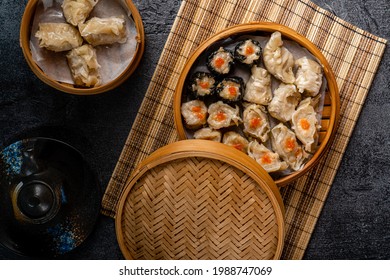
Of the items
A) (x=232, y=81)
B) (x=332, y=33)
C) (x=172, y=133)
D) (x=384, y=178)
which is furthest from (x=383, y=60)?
(x=172, y=133)

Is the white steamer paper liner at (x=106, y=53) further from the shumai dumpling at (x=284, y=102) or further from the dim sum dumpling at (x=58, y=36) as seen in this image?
the shumai dumpling at (x=284, y=102)

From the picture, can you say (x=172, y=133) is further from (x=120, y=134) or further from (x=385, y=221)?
(x=385, y=221)

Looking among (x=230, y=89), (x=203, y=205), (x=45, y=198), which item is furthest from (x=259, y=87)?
(x=45, y=198)

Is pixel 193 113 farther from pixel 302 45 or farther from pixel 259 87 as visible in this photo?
pixel 302 45

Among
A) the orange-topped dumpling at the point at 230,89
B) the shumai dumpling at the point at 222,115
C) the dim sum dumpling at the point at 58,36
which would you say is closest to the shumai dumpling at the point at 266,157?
the shumai dumpling at the point at 222,115

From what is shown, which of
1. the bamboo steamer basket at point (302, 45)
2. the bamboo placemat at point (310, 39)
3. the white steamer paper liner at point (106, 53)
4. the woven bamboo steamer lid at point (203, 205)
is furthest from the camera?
the bamboo placemat at point (310, 39)

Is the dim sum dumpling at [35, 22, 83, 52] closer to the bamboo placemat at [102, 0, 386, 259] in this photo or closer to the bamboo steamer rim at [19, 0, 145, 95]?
the bamboo steamer rim at [19, 0, 145, 95]
